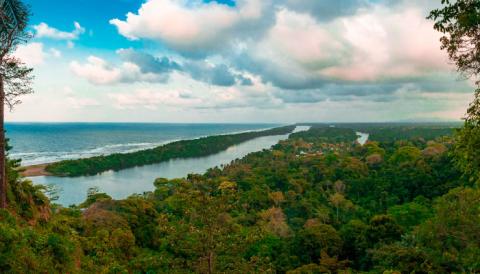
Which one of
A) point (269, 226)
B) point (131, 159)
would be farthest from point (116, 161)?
point (269, 226)


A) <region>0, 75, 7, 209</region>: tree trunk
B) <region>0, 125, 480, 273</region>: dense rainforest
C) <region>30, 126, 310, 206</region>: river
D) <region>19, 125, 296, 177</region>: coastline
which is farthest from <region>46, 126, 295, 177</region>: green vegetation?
<region>0, 75, 7, 209</region>: tree trunk

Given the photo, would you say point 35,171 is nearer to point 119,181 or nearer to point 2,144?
point 119,181

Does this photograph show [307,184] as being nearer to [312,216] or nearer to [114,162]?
[312,216]

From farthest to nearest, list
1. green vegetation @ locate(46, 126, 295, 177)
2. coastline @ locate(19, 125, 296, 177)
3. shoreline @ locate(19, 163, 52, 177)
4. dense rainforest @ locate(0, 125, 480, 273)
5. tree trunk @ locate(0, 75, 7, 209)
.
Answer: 1. green vegetation @ locate(46, 126, 295, 177)
2. coastline @ locate(19, 125, 296, 177)
3. shoreline @ locate(19, 163, 52, 177)
4. dense rainforest @ locate(0, 125, 480, 273)
5. tree trunk @ locate(0, 75, 7, 209)

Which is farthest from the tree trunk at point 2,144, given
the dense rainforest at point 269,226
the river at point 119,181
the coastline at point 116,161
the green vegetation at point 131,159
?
the green vegetation at point 131,159

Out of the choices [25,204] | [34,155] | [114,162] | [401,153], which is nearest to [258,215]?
[25,204]

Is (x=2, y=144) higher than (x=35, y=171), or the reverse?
(x=2, y=144)

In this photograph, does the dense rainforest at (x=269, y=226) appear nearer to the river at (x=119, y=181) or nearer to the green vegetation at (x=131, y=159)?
the river at (x=119, y=181)

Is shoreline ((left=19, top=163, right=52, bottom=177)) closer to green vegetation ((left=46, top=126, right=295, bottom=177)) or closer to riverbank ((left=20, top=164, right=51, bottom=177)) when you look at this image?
riverbank ((left=20, top=164, right=51, bottom=177))
